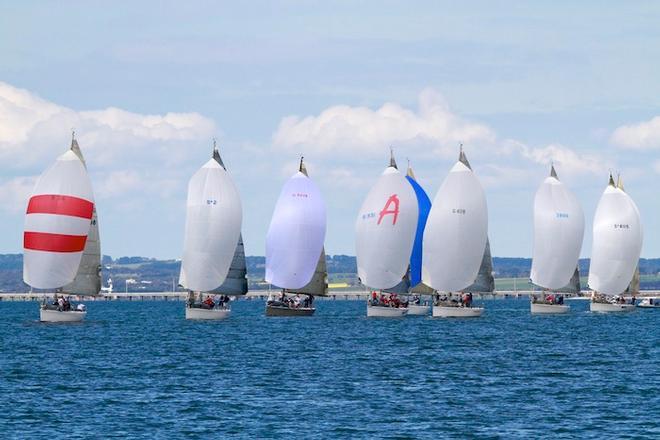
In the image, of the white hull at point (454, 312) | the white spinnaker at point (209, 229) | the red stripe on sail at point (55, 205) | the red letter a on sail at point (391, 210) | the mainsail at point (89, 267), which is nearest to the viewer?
the red stripe on sail at point (55, 205)

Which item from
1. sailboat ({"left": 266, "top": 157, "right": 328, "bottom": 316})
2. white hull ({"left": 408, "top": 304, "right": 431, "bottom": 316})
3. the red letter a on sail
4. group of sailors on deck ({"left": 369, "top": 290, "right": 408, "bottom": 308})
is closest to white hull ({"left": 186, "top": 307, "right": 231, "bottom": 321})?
sailboat ({"left": 266, "top": 157, "right": 328, "bottom": 316})

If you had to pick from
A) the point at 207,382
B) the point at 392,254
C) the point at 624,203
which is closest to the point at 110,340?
the point at 392,254

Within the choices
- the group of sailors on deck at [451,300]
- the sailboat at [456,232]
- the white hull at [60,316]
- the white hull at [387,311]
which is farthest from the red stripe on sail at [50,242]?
the group of sailors on deck at [451,300]

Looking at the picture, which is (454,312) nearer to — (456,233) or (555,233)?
(456,233)

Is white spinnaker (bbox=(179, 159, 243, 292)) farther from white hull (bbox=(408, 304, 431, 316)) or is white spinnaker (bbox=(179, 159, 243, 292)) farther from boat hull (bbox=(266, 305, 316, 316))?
white hull (bbox=(408, 304, 431, 316))

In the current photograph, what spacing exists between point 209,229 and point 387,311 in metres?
20.3

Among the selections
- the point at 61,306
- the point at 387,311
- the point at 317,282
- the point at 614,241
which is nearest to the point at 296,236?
the point at 317,282

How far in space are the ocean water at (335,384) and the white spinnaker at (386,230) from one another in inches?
394

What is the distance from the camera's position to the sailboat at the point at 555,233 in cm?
12912

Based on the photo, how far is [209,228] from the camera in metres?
115

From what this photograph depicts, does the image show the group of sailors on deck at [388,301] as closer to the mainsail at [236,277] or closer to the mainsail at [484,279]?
the mainsail at [484,279]

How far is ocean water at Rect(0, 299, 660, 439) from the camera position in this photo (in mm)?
52875

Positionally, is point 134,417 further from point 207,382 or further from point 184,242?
point 184,242

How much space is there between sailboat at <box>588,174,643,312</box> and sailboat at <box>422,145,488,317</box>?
22267 millimetres
